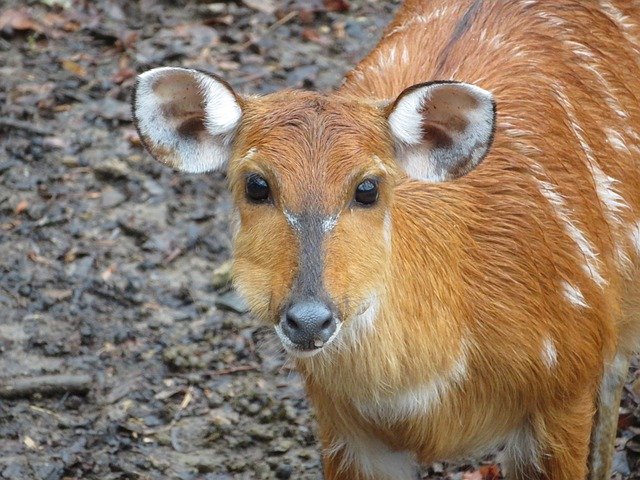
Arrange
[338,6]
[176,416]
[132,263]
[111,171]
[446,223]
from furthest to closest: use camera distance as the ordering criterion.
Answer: [338,6] → [111,171] → [132,263] → [176,416] → [446,223]

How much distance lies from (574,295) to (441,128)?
0.99 metres

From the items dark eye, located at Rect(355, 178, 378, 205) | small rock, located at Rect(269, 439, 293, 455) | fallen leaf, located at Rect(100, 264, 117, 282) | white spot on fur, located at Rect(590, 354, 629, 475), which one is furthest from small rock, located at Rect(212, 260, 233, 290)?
dark eye, located at Rect(355, 178, 378, 205)

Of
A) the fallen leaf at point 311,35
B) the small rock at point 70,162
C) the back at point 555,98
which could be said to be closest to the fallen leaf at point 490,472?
the back at point 555,98

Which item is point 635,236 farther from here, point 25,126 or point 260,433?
point 25,126

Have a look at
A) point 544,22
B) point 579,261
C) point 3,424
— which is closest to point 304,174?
point 579,261

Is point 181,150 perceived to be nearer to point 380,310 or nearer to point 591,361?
point 380,310

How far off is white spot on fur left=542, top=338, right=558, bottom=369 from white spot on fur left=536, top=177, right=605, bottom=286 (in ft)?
1.36

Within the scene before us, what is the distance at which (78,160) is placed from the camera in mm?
8195

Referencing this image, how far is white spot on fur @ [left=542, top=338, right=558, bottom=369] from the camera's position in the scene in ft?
16.1

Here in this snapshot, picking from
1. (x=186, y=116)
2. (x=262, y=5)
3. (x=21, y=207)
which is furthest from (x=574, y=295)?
(x=262, y=5)

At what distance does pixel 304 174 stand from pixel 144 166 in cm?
406

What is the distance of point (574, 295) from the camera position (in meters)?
5.07

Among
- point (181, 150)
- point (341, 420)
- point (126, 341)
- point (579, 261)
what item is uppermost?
point (181, 150)

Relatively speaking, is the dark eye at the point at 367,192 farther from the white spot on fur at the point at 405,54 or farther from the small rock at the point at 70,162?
the small rock at the point at 70,162
